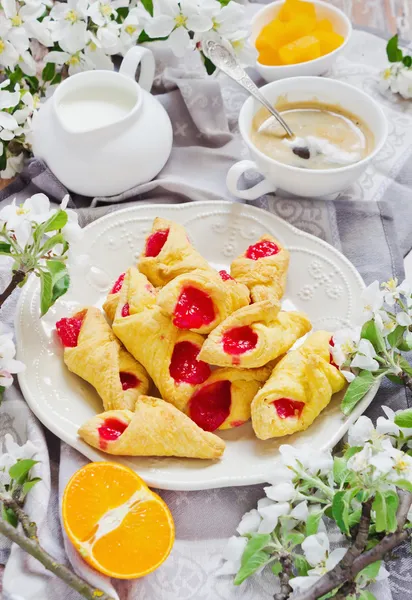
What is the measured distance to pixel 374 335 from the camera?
135cm

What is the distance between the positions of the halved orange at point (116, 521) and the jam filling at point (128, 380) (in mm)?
216

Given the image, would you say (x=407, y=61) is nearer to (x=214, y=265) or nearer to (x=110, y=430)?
(x=214, y=265)

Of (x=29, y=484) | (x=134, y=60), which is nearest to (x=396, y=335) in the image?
(x=29, y=484)

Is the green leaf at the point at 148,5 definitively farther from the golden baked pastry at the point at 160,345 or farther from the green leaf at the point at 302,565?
the green leaf at the point at 302,565

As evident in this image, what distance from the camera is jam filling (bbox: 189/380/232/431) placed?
138cm

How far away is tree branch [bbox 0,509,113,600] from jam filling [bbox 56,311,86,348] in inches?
16.9

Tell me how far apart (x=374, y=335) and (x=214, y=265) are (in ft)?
1.49

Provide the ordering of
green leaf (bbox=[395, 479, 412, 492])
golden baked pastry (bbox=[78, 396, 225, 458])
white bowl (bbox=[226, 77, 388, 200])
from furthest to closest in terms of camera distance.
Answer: white bowl (bbox=[226, 77, 388, 200])
golden baked pastry (bbox=[78, 396, 225, 458])
green leaf (bbox=[395, 479, 412, 492])

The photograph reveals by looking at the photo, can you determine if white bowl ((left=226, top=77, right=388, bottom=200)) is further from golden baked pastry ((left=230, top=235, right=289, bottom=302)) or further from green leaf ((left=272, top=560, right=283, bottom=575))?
green leaf ((left=272, top=560, right=283, bottom=575))

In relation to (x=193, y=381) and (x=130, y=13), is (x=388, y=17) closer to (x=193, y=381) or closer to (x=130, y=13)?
(x=130, y=13)

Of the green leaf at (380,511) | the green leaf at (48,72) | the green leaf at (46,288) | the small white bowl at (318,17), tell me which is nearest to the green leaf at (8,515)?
the green leaf at (46,288)

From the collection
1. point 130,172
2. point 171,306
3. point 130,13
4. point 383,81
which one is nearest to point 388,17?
point 383,81

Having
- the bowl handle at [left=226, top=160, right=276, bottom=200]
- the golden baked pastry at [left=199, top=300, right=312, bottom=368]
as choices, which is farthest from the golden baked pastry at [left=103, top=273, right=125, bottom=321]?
the bowl handle at [left=226, top=160, right=276, bottom=200]

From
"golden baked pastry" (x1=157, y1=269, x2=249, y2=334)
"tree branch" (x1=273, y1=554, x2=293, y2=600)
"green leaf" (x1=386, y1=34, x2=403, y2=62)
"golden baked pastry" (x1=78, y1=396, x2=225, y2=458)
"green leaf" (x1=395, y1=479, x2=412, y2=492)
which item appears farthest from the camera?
"green leaf" (x1=386, y1=34, x2=403, y2=62)
